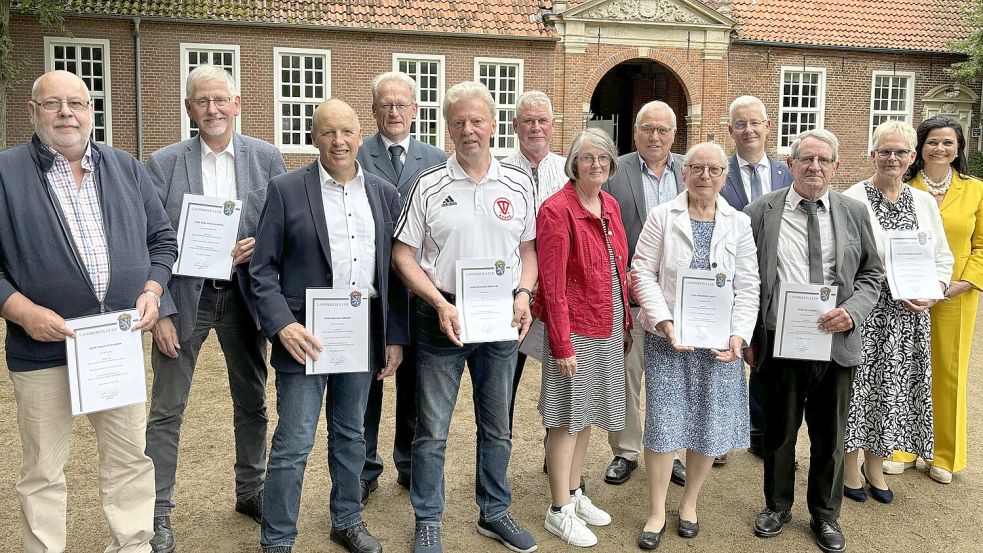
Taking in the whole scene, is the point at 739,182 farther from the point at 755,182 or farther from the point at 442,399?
the point at 442,399

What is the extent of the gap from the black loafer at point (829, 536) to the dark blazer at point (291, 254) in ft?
8.57

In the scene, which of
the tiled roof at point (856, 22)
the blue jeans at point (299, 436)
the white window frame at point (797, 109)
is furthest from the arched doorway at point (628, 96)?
the blue jeans at point (299, 436)

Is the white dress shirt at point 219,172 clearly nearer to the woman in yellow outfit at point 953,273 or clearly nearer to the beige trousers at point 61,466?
the beige trousers at point 61,466

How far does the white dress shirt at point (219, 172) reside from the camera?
4160mm

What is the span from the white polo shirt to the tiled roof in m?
20.6

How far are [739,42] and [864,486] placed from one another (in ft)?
64.0

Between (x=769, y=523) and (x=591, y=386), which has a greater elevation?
(x=591, y=386)

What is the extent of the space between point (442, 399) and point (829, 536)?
2.16m

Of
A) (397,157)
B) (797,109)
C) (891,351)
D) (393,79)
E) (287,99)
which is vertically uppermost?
(797,109)

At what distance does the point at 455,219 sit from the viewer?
386 centimetres

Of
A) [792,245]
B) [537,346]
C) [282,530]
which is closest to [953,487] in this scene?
[792,245]

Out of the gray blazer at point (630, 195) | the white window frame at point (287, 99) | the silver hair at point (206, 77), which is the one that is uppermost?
the white window frame at point (287, 99)

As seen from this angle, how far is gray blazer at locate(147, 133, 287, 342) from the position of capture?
13.2 ft

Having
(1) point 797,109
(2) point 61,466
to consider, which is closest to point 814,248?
(2) point 61,466
